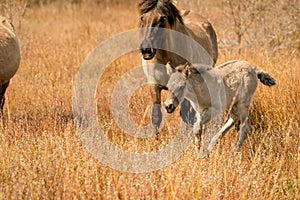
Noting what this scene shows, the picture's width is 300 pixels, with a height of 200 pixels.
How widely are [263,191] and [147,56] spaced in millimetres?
1981

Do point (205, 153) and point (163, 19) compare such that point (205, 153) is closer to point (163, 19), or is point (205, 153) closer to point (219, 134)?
point (219, 134)

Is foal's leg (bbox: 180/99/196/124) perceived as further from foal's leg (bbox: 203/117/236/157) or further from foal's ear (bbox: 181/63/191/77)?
foal's ear (bbox: 181/63/191/77)

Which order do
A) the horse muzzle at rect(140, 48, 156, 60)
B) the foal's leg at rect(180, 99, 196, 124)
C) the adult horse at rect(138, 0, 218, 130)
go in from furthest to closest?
the foal's leg at rect(180, 99, 196, 124), the adult horse at rect(138, 0, 218, 130), the horse muzzle at rect(140, 48, 156, 60)

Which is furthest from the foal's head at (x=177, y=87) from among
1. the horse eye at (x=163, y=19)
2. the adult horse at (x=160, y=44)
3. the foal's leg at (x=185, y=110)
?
the foal's leg at (x=185, y=110)

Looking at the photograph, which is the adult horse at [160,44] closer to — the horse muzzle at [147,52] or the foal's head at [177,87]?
the horse muzzle at [147,52]

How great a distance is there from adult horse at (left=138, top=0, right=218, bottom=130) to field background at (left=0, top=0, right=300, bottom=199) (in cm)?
39

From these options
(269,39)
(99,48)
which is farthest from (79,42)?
(269,39)

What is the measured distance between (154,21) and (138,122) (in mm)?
1470

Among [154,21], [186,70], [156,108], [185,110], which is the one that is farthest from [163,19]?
[185,110]

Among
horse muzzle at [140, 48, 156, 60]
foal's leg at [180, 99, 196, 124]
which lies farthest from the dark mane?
foal's leg at [180, 99, 196, 124]

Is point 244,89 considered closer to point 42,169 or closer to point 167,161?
point 167,161

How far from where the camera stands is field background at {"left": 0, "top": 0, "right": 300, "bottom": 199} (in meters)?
3.30

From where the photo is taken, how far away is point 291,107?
556cm

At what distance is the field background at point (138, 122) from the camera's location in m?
3.30
